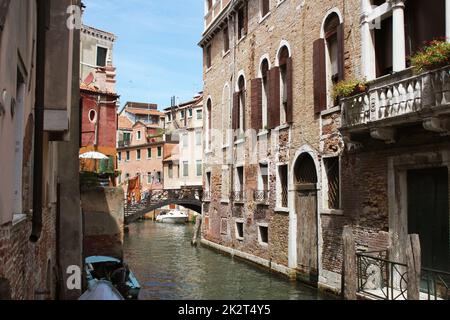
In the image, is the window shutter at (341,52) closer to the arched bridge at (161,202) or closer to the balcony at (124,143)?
the arched bridge at (161,202)

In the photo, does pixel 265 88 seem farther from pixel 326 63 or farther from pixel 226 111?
pixel 326 63

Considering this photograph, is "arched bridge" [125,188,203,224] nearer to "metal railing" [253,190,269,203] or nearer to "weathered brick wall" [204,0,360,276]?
"weathered brick wall" [204,0,360,276]

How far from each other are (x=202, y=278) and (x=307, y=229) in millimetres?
3864

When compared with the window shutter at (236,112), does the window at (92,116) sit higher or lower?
higher

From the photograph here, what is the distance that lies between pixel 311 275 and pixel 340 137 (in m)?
3.57

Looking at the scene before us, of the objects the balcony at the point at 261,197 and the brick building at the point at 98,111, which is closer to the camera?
the balcony at the point at 261,197

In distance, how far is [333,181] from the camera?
11.6 meters

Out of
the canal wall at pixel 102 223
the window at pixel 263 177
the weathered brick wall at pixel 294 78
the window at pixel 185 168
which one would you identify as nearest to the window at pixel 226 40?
the weathered brick wall at pixel 294 78

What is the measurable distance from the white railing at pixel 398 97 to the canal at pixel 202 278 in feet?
13.9

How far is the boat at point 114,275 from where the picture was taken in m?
10.5

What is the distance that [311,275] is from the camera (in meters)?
12.3

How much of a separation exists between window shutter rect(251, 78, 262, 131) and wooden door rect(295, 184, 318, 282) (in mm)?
3324

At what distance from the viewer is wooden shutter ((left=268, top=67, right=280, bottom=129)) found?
14.3 metres
